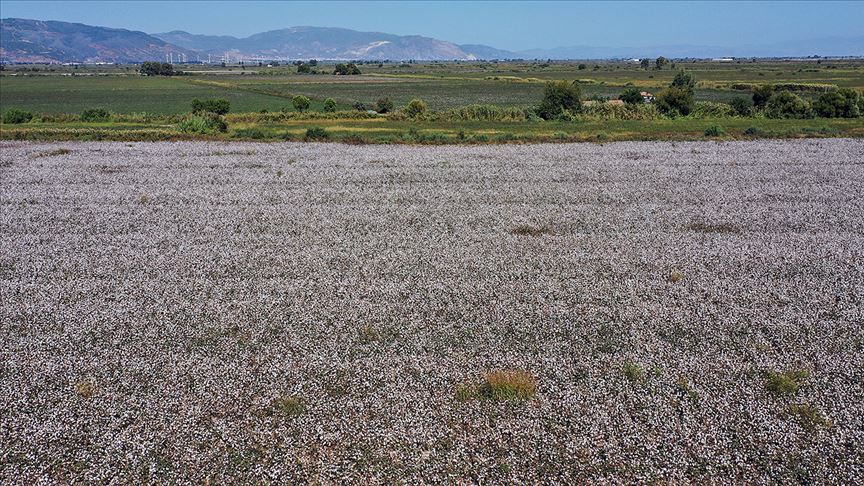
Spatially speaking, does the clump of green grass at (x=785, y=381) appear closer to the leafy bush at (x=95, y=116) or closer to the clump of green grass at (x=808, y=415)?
the clump of green grass at (x=808, y=415)

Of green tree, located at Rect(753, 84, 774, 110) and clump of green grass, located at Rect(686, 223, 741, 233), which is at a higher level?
green tree, located at Rect(753, 84, 774, 110)

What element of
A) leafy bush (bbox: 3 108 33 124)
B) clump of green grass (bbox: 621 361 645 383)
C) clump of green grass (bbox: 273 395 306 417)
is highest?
leafy bush (bbox: 3 108 33 124)

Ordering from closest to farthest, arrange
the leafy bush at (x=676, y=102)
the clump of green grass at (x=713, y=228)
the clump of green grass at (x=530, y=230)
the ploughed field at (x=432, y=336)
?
1. the ploughed field at (x=432, y=336)
2. the clump of green grass at (x=530, y=230)
3. the clump of green grass at (x=713, y=228)
4. the leafy bush at (x=676, y=102)

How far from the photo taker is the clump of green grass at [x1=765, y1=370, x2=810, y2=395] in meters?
9.40

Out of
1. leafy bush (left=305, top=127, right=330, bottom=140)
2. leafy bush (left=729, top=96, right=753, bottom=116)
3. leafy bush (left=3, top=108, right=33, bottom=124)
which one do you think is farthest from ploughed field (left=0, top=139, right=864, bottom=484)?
leafy bush (left=3, top=108, right=33, bottom=124)

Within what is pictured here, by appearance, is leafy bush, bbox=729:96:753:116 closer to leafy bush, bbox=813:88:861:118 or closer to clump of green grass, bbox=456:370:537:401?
leafy bush, bbox=813:88:861:118

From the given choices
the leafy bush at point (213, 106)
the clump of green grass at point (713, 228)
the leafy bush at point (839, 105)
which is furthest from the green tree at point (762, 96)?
the leafy bush at point (213, 106)

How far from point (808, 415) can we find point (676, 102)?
151 feet

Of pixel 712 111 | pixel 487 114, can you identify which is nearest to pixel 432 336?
pixel 487 114

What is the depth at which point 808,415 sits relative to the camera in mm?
8773

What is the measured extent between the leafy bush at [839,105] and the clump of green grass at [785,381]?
48293mm

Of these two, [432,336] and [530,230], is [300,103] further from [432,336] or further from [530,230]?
[432,336]

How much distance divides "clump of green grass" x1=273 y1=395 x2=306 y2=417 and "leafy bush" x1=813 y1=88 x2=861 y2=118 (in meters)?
53.9

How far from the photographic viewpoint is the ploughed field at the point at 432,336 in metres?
8.02
